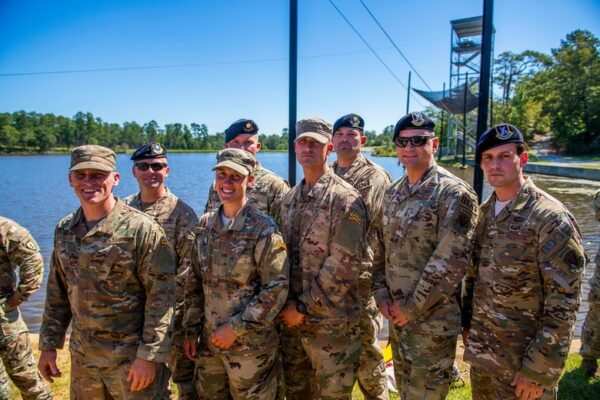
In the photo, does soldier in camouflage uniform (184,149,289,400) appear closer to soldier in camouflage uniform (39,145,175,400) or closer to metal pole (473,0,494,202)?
soldier in camouflage uniform (39,145,175,400)

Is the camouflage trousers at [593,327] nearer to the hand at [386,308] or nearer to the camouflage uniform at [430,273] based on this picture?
the camouflage uniform at [430,273]

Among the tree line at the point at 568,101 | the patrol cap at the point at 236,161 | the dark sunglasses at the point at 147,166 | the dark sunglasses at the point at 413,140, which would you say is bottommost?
the dark sunglasses at the point at 147,166

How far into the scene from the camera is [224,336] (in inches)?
101

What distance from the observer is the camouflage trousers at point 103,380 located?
2570 millimetres

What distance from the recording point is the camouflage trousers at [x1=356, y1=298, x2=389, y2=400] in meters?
3.48

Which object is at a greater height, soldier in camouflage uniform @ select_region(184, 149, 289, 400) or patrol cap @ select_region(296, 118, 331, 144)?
patrol cap @ select_region(296, 118, 331, 144)

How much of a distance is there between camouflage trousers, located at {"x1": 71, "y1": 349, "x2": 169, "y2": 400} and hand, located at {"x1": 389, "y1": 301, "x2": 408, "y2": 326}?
1575 mm

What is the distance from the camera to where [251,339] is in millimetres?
2648

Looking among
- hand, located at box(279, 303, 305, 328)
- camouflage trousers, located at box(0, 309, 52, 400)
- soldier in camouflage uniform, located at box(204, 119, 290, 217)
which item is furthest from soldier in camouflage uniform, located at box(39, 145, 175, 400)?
soldier in camouflage uniform, located at box(204, 119, 290, 217)

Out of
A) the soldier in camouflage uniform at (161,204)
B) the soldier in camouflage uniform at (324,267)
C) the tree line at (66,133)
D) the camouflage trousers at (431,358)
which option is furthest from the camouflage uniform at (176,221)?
the tree line at (66,133)

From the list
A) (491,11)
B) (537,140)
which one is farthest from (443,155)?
(491,11)

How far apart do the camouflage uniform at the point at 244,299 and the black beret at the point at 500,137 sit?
1.43 m

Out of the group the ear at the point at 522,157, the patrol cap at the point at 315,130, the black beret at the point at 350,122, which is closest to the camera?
the ear at the point at 522,157

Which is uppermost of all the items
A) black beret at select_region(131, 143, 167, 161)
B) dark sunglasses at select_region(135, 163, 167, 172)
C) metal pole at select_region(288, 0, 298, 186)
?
metal pole at select_region(288, 0, 298, 186)
